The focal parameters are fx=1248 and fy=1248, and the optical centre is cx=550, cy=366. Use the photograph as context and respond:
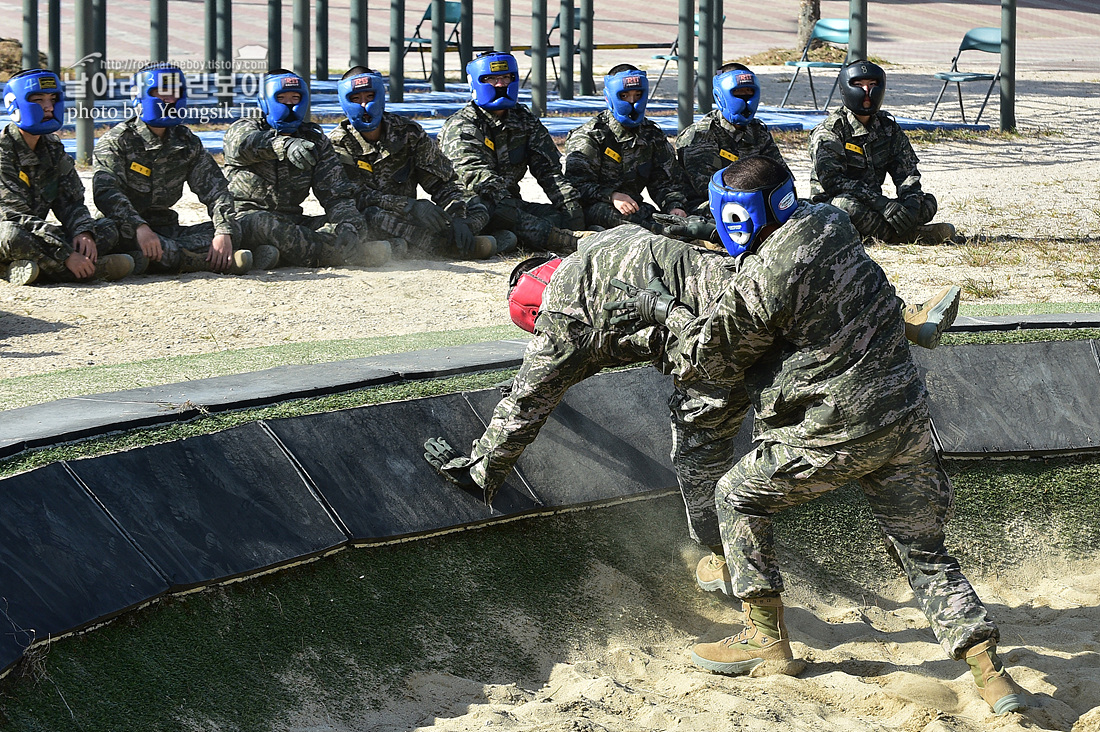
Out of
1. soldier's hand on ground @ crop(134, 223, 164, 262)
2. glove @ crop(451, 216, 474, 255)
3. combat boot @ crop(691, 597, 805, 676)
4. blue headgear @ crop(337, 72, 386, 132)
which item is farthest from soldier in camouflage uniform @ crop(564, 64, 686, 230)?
combat boot @ crop(691, 597, 805, 676)

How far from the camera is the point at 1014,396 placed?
5.30 metres

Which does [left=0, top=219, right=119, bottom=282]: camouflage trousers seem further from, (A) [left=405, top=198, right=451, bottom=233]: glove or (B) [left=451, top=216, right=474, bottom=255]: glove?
(B) [left=451, top=216, right=474, bottom=255]: glove

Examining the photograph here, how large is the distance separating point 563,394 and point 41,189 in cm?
506

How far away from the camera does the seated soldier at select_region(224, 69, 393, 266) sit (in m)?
8.55

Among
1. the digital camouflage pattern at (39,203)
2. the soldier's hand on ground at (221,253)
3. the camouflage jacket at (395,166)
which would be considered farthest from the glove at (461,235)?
the digital camouflage pattern at (39,203)

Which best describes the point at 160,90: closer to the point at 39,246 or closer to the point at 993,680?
the point at 39,246

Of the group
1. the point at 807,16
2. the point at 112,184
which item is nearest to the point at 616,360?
the point at 112,184

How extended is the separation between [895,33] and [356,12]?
706 inches

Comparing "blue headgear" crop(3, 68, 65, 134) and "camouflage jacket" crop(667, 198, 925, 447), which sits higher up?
"blue headgear" crop(3, 68, 65, 134)

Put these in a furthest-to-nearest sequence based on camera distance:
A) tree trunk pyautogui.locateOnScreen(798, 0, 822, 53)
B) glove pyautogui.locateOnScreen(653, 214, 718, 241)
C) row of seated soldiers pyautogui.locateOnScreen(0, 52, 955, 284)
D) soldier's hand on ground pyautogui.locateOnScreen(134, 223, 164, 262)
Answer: tree trunk pyautogui.locateOnScreen(798, 0, 822, 53) < soldier's hand on ground pyautogui.locateOnScreen(134, 223, 164, 262) < row of seated soldiers pyautogui.locateOnScreen(0, 52, 955, 284) < glove pyautogui.locateOnScreen(653, 214, 718, 241)

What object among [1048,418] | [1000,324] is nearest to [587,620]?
[1048,418]

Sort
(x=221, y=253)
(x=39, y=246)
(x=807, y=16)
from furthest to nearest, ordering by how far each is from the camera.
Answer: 1. (x=807, y=16)
2. (x=221, y=253)
3. (x=39, y=246)

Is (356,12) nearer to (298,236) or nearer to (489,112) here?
(489,112)

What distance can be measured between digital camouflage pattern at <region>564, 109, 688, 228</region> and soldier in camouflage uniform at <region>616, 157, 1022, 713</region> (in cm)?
608
